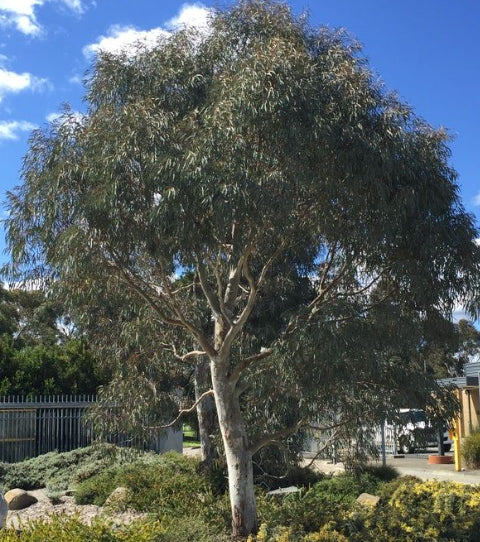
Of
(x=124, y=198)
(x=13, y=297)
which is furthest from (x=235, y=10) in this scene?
(x=13, y=297)

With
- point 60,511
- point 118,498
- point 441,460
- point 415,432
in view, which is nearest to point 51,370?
point 60,511

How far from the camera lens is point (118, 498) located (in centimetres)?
1439

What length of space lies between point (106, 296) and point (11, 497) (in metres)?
6.26

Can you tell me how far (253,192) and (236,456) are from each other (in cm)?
383

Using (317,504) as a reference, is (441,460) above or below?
below

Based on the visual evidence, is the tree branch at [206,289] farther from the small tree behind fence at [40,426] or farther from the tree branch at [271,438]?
the small tree behind fence at [40,426]

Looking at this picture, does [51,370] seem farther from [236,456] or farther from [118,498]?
[236,456]

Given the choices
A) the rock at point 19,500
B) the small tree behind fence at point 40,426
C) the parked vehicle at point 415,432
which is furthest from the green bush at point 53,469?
the parked vehicle at point 415,432

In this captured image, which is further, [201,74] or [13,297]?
[13,297]

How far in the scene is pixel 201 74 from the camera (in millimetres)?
11016

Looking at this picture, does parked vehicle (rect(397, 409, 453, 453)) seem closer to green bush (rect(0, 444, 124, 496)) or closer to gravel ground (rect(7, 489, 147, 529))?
gravel ground (rect(7, 489, 147, 529))

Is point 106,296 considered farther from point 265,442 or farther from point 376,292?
point 376,292

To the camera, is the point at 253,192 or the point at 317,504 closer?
the point at 253,192

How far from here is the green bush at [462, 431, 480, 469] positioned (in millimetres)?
22359
